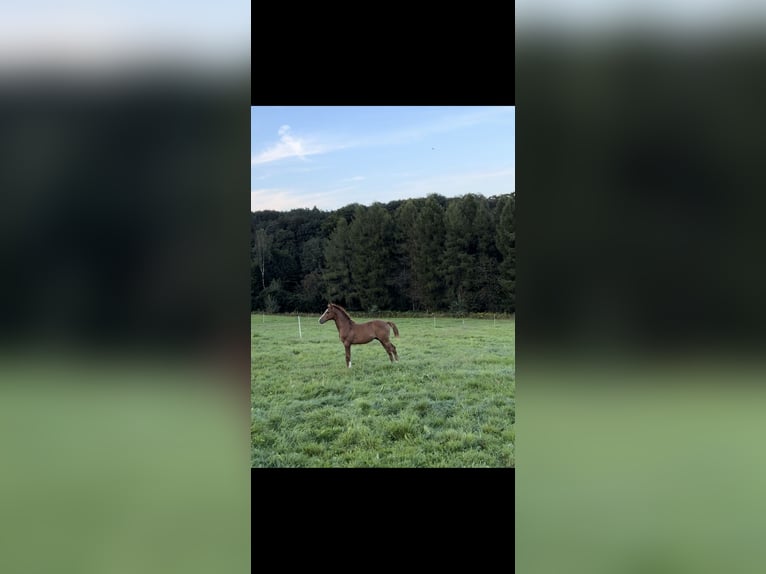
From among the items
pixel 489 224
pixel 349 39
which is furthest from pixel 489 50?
pixel 489 224

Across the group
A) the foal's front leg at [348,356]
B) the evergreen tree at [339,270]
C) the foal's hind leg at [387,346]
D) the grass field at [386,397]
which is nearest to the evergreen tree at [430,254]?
the grass field at [386,397]

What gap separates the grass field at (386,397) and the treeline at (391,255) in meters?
0.60

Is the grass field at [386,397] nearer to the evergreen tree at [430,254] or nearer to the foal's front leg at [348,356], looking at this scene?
the foal's front leg at [348,356]

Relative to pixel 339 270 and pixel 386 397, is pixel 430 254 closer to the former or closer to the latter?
pixel 339 270

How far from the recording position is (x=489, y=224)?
11203 mm

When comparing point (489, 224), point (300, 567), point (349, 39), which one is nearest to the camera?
point (300, 567)
